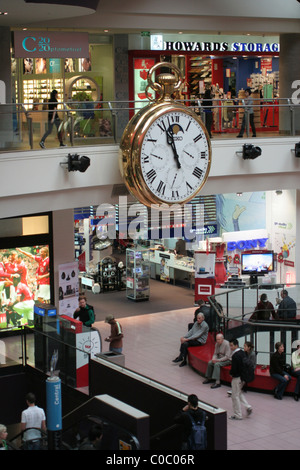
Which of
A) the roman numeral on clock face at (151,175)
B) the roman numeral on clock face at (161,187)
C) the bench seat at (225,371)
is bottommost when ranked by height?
the bench seat at (225,371)

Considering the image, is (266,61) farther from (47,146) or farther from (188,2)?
(47,146)

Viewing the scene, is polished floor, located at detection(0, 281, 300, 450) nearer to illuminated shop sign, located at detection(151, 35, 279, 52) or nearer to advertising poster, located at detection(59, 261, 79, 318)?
advertising poster, located at detection(59, 261, 79, 318)

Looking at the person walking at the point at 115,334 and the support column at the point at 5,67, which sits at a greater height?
the support column at the point at 5,67

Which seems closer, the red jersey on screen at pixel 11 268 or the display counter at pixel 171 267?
the red jersey on screen at pixel 11 268

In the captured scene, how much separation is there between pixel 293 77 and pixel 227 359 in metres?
9.00

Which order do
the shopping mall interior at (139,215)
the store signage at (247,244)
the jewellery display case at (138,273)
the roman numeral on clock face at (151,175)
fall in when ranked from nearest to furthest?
the shopping mall interior at (139,215), the roman numeral on clock face at (151,175), the jewellery display case at (138,273), the store signage at (247,244)

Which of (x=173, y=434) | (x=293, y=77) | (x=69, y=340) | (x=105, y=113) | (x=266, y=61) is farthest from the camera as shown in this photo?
(x=266, y=61)

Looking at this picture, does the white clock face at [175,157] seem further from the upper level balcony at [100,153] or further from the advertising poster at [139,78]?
the advertising poster at [139,78]

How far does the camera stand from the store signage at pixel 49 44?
17.3 m

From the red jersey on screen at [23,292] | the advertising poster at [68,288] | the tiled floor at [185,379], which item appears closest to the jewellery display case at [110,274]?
the tiled floor at [185,379]

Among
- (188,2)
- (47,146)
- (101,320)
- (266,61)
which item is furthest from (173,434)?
(266,61)

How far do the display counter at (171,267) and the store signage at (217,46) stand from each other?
19.1 feet

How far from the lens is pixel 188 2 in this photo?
19062mm

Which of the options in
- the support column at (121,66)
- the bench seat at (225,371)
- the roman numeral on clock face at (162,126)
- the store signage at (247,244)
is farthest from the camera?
the store signage at (247,244)
